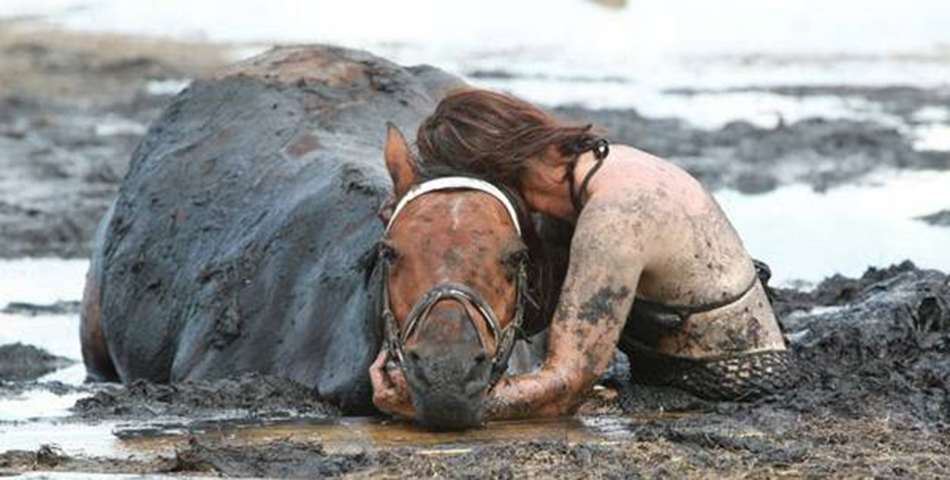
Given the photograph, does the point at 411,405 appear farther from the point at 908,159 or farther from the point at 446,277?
the point at 908,159

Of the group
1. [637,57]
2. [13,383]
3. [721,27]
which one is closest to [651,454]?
[13,383]

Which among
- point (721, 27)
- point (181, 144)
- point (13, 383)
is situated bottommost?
point (721, 27)

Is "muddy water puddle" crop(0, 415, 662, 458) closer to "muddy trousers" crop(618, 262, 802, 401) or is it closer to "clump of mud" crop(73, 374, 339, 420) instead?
"clump of mud" crop(73, 374, 339, 420)

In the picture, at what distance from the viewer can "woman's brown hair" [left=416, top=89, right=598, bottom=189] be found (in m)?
6.72

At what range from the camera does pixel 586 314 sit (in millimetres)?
6645

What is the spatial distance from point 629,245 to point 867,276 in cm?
293

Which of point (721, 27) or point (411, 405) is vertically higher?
point (411, 405)

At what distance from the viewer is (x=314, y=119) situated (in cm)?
953

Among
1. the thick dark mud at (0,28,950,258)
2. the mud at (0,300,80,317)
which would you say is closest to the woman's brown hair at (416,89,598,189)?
the mud at (0,300,80,317)

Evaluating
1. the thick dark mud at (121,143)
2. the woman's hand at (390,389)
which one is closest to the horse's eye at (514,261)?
the woman's hand at (390,389)

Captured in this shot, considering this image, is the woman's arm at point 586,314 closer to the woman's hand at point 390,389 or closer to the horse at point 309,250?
the horse at point 309,250

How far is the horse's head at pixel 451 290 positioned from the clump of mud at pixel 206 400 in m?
0.96

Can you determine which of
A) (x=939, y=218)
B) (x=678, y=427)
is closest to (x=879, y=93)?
(x=939, y=218)

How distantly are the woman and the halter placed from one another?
112mm
